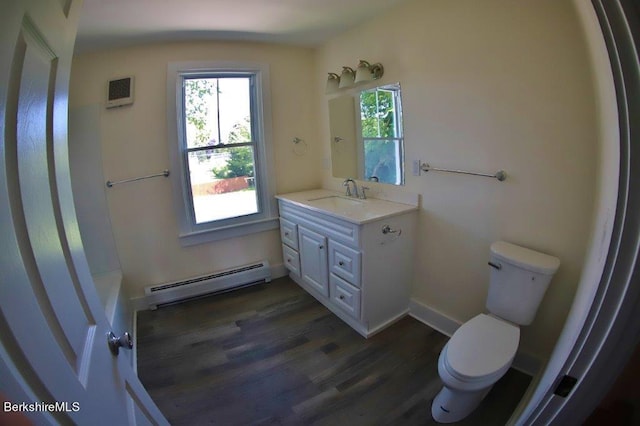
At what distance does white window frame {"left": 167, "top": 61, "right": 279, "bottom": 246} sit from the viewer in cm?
247

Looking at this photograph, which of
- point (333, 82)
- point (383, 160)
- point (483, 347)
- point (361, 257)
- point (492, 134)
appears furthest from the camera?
point (333, 82)

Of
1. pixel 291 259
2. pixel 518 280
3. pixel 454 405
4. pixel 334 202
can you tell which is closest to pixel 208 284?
pixel 291 259

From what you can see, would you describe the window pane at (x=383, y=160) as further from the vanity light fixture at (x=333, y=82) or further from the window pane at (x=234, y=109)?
the window pane at (x=234, y=109)

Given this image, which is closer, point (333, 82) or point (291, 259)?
point (333, 82)

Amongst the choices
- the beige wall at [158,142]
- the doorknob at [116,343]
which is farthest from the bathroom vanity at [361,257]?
the doorknob at [116,343]

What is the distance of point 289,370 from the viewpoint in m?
1.86

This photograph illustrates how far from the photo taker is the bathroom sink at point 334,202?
2459mm

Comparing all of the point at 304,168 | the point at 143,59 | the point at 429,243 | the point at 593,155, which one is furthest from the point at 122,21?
the point at 593,155

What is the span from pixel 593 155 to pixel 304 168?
90.5 inches

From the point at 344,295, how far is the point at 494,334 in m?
1.01

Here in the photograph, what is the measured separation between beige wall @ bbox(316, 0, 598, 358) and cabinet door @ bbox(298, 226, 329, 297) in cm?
75

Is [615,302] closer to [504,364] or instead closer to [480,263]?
[504,364]

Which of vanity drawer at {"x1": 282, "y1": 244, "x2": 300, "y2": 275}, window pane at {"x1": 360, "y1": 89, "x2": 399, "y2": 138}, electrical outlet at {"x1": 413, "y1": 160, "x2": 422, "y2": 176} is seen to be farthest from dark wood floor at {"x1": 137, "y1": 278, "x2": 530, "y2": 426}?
window pane at {"x1": 360, "y1": 89, "x2": 399, "y2": 138}

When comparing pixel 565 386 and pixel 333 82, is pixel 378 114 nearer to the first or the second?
pixel 333 82
